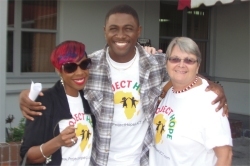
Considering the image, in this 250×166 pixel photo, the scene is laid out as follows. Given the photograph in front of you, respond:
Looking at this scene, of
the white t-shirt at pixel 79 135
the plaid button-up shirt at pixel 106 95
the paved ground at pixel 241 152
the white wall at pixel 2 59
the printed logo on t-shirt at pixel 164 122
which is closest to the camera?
the white t-shirt at pixel 79 135

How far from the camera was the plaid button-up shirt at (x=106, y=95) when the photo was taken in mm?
2783

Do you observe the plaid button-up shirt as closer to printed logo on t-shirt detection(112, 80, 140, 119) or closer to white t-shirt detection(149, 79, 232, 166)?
printed logo on t-shirt detection(112, 80, 140, 119)

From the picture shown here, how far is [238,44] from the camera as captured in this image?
945 centimetres

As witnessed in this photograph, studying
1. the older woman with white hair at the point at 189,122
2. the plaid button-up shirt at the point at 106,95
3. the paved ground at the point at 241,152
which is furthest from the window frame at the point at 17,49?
the older woman with white hair at the point at 189,122

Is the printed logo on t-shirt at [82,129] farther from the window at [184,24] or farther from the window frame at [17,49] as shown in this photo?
the window at [184,24]

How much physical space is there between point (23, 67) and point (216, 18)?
513 cm

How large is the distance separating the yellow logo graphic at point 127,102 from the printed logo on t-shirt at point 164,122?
0.18 metres

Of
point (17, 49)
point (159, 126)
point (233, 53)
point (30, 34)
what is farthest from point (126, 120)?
point (233, 53)

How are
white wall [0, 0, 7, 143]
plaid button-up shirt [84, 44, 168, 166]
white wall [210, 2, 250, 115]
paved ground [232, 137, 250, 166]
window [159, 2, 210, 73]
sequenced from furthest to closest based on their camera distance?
window [159, 2, 210, 73] → white wall [210, 2, 250, 115] → paved ground [232, 137, 250, 166] → white wall [0, 0, 7, 143] → plaid button-up shirt [84, 44, 168, 166]

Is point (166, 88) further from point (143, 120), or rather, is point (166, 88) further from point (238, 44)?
point (238, 44)

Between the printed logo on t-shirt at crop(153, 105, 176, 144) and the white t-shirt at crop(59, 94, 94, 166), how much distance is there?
44 centimetres

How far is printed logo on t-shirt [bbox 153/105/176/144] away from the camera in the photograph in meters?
2.58

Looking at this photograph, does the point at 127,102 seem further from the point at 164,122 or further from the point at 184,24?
the point at 184,24

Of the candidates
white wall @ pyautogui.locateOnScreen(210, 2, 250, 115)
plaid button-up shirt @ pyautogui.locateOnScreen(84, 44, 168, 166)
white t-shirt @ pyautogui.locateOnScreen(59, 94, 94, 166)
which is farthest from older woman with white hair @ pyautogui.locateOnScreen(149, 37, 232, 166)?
white wall @ pyautogui.locateOnScreen(210, 2, 250, 115)
